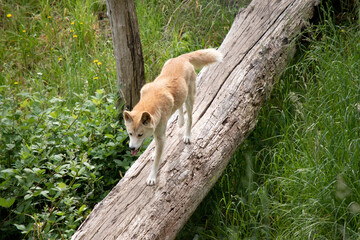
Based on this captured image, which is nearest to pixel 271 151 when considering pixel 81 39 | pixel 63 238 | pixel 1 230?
pixel 63 238

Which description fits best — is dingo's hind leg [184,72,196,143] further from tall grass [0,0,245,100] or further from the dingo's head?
tall grass [0,0,245,100]

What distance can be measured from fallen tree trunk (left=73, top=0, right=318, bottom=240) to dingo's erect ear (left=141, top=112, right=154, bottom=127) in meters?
0.54

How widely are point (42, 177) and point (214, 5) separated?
3.91m

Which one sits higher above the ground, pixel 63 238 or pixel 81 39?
pixel 81 39

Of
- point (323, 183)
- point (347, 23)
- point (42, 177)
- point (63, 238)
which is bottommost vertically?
point (347, 23)

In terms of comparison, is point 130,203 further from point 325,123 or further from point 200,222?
point 325,123

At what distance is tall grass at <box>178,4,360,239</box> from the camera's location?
3494 mm

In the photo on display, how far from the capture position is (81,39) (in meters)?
6.93

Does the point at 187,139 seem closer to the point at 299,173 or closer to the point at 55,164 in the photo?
the point at 299,173

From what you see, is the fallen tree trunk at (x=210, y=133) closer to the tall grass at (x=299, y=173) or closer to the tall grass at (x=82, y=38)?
the tall grass at (x=299, y=173)

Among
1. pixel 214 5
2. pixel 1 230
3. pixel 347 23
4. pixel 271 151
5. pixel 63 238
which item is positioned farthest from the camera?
pixel 214 5

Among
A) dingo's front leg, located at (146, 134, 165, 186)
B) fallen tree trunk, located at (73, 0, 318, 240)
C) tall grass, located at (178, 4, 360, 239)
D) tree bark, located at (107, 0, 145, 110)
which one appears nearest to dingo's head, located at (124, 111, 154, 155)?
dingo's front leg, located at (146, 134, 165, 186)

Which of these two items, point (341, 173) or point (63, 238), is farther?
point (63, 238)

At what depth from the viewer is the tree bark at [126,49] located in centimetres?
495
